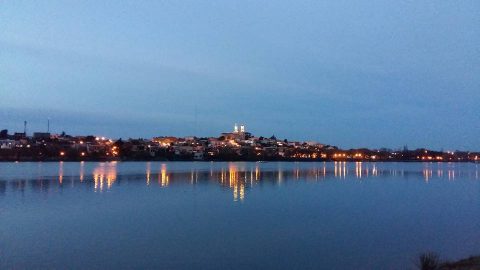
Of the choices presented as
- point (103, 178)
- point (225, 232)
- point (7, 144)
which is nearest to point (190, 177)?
point (103, 178)

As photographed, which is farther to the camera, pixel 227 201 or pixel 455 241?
pixel 227 201

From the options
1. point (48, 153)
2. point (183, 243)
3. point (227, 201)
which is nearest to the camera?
point (183, 243)

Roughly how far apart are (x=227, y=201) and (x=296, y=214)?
5.51 meters

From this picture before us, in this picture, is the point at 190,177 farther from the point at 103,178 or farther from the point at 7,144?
the point at 7,144

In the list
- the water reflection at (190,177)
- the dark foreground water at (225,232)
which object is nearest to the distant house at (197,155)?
the water reflection at (190,177)

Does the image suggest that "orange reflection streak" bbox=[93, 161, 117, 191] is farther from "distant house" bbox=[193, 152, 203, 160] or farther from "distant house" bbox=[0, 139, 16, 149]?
"distant house" bbox=[193, 152, 203, 160]

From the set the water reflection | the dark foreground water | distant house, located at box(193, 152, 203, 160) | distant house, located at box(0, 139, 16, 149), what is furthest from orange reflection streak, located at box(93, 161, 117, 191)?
distant house, located at box(193, 152, 203, 160)

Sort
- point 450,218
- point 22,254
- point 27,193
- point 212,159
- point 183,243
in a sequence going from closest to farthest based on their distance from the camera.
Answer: point 22,254 < point 183,243 < point 450,218 < point 27,193 < point 212,159

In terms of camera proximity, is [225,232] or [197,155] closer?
[225,232]

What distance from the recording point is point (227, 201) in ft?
85.3

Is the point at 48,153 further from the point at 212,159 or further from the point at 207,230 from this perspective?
the point at 207,230

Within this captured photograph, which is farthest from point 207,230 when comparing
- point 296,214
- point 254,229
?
point 296,214

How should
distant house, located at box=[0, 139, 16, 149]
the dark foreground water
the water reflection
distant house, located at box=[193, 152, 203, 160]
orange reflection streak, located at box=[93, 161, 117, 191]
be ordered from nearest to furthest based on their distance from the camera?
the dark foreground water < the water reflection < orange reflection streak, located at box=[93, 161, 117, 191] < distant house, located at box=[0, 139, 16, 149] < distant house, located at box=[193, 152, 203, 160]

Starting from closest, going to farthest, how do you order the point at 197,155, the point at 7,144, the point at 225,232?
1. the point at 225,232
2. the point at 7,144
3. the point at 197,155
